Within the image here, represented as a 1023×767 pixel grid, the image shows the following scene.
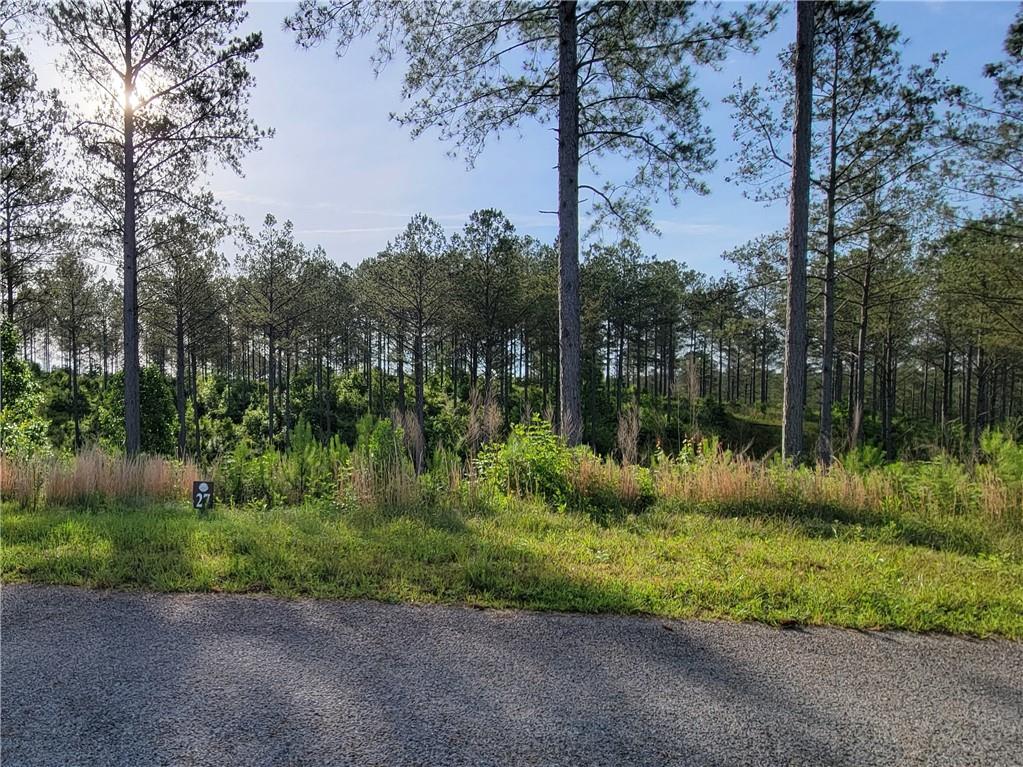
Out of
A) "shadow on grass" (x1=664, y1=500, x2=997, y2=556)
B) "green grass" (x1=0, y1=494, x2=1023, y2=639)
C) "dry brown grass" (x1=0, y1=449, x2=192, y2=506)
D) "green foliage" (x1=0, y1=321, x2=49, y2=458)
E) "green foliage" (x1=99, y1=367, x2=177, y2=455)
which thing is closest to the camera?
"green grass" (x1=0, y1=494, x2=1023, y2=639)

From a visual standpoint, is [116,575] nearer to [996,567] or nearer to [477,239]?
[996,567]

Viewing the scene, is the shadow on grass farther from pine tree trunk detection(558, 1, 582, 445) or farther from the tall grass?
pine tree trunk detection(558, 1, 582, 445)

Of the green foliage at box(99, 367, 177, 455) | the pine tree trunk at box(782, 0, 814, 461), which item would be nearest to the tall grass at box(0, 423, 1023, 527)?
the pine tree trunk at box(782, 0, 814, 461)

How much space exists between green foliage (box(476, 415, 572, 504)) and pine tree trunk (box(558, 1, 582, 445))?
1.55 m

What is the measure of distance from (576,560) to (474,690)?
1.98m

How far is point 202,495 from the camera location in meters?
5.97

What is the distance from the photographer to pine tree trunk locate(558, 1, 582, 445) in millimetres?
8484

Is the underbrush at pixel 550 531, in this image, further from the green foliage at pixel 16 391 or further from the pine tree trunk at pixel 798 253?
the green foliage at pixel 16 391

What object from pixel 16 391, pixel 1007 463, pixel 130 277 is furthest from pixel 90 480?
pixel 1007 463

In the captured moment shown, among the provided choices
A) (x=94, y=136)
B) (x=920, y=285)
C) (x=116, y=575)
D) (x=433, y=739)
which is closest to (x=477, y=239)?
(x=94, y=136)

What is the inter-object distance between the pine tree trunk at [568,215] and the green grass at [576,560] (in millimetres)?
3151

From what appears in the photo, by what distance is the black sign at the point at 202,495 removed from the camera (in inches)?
234

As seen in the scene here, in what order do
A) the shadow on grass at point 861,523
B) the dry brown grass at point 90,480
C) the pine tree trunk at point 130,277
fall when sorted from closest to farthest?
the shadow on grass at point 861,523, the dry brown grass at point 90,480, the pine tree trunk at point 130,277

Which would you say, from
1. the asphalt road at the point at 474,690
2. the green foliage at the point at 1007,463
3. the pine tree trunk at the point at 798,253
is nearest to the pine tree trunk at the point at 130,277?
the asphalt road at the point at 474,690
